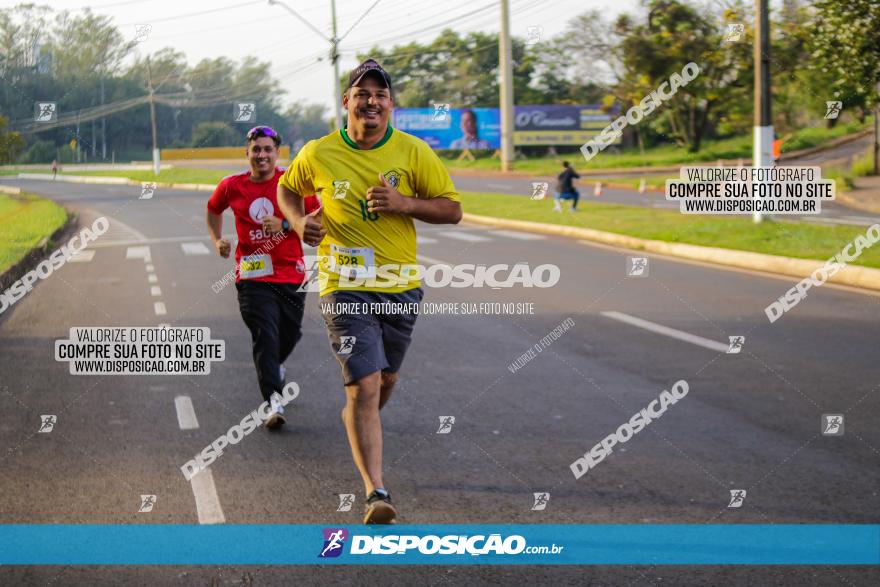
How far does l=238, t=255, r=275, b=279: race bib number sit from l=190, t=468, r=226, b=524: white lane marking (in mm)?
1574

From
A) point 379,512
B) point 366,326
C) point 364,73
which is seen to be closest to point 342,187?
point 364,73

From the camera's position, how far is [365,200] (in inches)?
200

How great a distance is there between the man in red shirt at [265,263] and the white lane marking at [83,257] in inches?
536

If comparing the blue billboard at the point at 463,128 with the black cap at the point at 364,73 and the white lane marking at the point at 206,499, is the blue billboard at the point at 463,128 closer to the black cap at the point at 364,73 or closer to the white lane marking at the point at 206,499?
the white lane marking at the point at 206,499

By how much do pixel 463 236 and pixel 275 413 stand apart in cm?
1629

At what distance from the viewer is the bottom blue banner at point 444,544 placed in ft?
14.7

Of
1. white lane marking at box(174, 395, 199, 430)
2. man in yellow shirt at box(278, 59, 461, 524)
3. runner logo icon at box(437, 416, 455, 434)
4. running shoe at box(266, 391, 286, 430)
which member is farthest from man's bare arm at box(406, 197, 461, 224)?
white lane marking at box(174, 395, 199, 430)

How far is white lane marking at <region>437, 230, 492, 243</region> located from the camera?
22.1 meters

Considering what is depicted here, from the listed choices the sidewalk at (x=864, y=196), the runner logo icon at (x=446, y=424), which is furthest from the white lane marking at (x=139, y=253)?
the sidewalk at (x=864, y=196)

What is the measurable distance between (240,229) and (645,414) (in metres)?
3.08

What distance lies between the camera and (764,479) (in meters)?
5.57

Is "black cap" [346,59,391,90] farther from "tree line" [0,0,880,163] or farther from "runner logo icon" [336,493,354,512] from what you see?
"tree line" [0,0,880,163]

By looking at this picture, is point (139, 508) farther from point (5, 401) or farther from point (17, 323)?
point (17, 323)

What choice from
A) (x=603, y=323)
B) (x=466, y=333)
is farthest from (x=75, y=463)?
(x=603, y=323)
